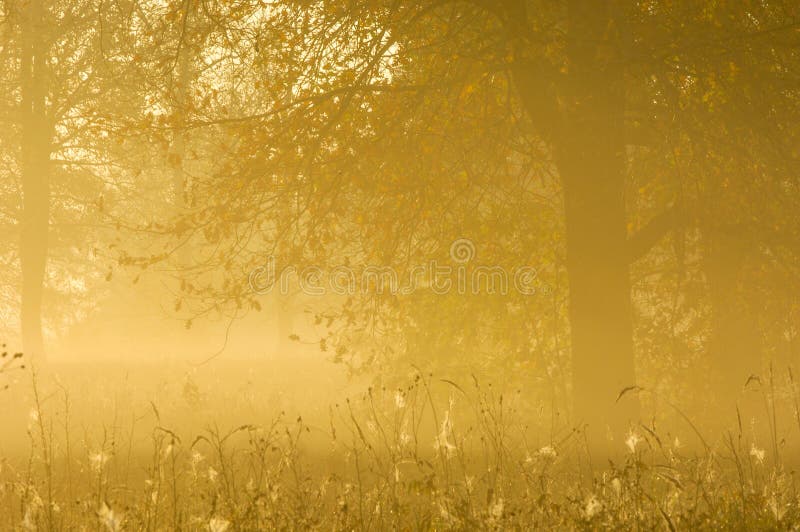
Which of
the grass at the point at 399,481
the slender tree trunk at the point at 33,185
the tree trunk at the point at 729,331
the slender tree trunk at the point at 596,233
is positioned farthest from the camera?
the slender tree trunk at the point at 33,185

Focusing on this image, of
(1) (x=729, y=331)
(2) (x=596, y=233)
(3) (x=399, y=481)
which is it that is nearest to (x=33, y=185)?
(2) (x=596, y=233)

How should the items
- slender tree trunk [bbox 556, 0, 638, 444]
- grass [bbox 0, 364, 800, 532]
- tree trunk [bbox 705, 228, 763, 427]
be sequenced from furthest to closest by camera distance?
tree trunk [bbox 705, 228, 763, 427] → slender tree trunk [bbox 556, 0, 638, 444] → grass [bbox 0, 364, 800, 532]

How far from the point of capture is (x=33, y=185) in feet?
63.9

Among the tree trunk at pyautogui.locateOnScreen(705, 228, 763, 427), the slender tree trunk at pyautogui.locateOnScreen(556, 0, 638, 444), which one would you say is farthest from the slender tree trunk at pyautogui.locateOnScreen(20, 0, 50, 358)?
the tree trunk at pyautogui.locateOnScreen(705, 228, 763, 427)

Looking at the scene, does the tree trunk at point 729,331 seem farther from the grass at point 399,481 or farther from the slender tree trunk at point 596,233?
the slender tree trunk at point 596,233

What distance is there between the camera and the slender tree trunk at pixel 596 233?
25.0 ft

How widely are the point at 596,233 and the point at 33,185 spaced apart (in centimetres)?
1604

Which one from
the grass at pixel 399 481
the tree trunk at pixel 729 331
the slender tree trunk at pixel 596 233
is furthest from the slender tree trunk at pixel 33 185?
the tree trunk at pixel 729 331

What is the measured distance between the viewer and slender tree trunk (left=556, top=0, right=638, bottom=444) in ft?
25.0

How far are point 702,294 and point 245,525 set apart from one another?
7.39 meters

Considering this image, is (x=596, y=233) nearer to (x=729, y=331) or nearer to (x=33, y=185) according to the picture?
(x=729, y=331)

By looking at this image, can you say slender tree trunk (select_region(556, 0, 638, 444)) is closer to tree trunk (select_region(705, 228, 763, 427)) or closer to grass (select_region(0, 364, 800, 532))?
grass (select_region(0, 364, 800, 532))

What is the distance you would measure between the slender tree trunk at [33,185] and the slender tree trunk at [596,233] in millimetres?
15232

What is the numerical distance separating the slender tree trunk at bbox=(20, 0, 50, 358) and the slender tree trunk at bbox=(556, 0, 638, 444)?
15232mm
